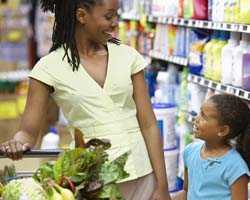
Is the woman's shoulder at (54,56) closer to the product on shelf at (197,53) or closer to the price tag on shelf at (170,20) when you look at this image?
the product on shelf at (197,53)

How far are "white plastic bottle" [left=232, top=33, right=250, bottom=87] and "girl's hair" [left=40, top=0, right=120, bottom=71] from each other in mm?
1835

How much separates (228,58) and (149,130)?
194 cm

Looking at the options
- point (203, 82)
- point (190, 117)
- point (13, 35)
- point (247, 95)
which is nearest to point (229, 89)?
point (247, 95)

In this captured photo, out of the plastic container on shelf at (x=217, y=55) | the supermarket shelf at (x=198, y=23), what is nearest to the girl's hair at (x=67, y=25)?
the supermarket shelf at (x=198, y=23)

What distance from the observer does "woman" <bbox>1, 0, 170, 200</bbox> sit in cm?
245

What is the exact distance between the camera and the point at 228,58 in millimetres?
4418

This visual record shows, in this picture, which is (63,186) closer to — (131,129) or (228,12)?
(131,129)

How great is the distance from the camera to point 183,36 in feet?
18.7

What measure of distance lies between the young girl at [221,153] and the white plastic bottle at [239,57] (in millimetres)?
1142

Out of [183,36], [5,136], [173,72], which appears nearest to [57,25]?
[183,36]

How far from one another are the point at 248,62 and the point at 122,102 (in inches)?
70.5

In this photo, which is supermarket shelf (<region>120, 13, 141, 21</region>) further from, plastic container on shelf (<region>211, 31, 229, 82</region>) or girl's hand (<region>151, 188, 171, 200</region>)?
girl's hand (<region>151, 188, 171, 200</region>)

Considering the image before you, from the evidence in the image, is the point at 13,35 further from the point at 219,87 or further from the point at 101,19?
the point at 101,19

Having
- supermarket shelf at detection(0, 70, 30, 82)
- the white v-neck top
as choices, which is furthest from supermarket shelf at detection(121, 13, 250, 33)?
supermarket shelf at detection(0, 70, 30, 82)
